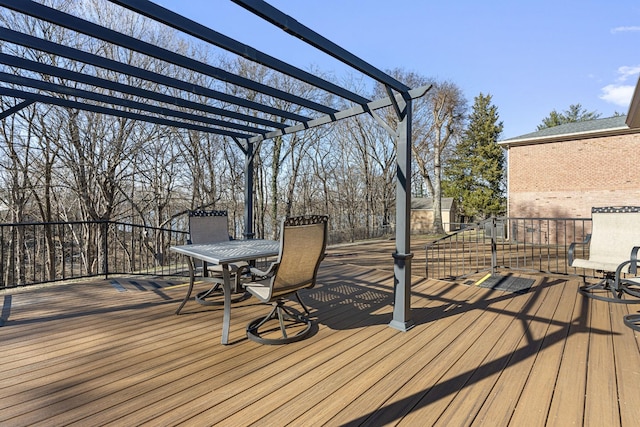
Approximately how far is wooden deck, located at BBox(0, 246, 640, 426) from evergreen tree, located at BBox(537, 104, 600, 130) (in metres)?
31.1

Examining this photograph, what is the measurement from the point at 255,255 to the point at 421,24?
22.7 ft

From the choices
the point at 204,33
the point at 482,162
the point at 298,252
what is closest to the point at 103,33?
the point at 204,33

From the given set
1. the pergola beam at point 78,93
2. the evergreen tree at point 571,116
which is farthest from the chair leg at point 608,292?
the evergreen tree at point 571,116

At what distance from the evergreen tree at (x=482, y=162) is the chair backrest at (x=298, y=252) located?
22.8m

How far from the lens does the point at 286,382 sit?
202 cm

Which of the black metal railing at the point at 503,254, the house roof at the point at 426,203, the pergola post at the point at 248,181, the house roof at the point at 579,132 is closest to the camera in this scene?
the pergola post at the point at 248,181

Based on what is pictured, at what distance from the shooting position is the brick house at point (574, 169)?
33.4 feet

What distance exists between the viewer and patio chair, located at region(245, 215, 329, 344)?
2.50m

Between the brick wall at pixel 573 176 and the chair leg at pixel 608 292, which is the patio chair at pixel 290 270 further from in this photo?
the brick wall at pixel 573 176

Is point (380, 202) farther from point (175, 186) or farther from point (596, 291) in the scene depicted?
point (596, 291)

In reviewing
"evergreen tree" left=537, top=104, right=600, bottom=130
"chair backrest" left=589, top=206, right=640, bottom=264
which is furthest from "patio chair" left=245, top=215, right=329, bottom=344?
"evergreen tree" left=537, top=104, right=600, bottom=130

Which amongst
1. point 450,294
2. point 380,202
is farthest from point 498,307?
point 380,202

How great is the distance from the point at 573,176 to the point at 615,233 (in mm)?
8877

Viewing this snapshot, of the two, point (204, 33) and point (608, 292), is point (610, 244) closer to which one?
point (608, 292)
